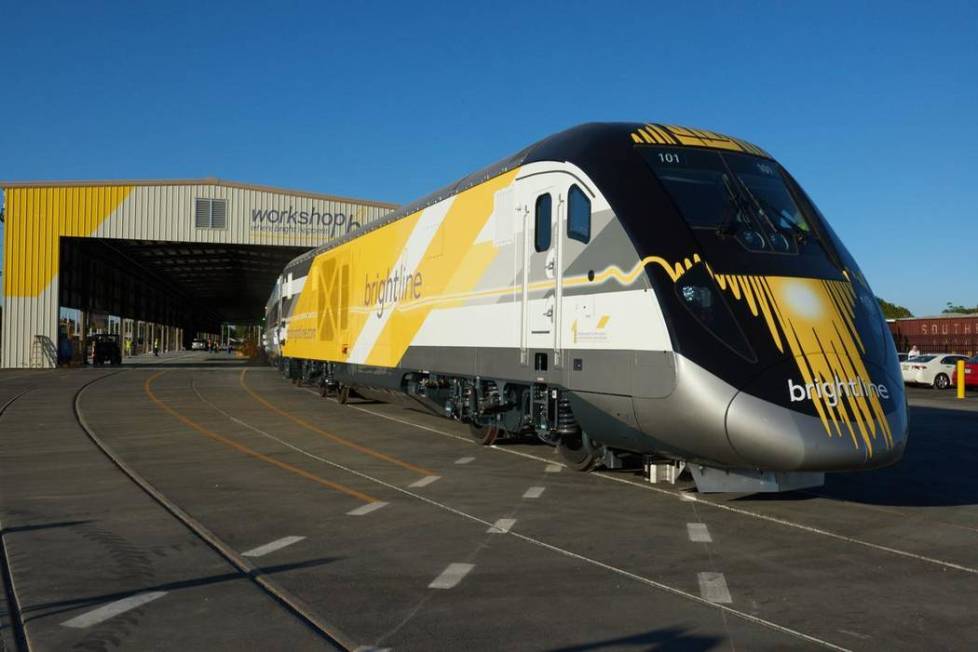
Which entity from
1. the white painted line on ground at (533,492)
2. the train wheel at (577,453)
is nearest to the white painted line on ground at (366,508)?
the white painted line on ground at (533,492)

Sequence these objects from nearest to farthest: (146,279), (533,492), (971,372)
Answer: (533,492), (971,372), (146,279)

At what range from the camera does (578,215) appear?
9.04 m

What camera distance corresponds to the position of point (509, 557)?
6.55 m

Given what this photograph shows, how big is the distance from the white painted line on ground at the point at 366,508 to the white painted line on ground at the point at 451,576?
2087 millimetres

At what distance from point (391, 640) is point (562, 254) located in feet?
17.3

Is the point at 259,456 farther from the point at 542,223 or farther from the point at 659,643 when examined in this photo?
the point at 659,643

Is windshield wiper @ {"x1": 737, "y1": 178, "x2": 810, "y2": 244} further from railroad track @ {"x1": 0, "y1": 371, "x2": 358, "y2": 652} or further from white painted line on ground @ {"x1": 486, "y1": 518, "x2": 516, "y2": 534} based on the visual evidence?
railroad track @ {"x1": 0, "y1": 371, "x2": 358, "y2": 652}

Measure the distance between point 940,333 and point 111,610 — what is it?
125ft

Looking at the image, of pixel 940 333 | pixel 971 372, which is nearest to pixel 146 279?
pixel 940 333

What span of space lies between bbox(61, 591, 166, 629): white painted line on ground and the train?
4437 mm

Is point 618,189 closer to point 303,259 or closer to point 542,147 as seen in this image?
point 542,147

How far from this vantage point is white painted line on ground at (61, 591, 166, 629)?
5.03 meters

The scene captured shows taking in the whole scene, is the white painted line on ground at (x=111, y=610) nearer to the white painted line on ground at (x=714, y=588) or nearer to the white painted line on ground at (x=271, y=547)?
the white painted line on ground at (x=271, y=547)

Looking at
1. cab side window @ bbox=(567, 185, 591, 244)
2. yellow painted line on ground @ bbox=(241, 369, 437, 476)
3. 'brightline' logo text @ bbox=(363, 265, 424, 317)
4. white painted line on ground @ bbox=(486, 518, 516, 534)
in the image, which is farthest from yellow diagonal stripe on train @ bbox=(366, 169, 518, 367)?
white painted line on ground @ bbox=(486, 518, 516, 534)
